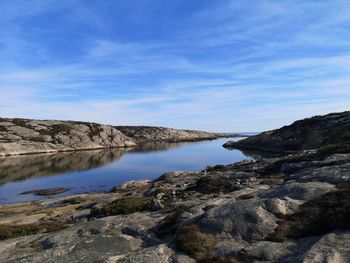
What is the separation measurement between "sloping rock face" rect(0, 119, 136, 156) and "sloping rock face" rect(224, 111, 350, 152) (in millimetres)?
67730

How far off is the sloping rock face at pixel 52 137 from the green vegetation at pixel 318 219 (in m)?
123

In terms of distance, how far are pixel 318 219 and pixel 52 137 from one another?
14946cm

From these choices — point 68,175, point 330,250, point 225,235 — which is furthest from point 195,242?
point 68,175

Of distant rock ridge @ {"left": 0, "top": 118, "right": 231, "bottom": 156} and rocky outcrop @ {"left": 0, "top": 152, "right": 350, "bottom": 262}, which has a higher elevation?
distant rock ridge @ {"left": 0, "top": 118, "right": 231, "bottom": 156}

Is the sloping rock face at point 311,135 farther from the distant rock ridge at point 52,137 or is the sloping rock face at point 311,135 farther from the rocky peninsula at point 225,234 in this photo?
the rocky peninsula at point 225,234

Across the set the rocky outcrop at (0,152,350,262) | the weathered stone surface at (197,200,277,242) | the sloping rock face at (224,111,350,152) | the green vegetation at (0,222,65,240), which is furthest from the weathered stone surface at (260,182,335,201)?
the sloping rock face at (224,111,350,152)

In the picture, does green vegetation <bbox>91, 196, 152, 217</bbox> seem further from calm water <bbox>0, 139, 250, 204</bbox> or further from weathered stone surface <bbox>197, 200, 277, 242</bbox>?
calm water <bbox>0, 139, 250, 204</bbox>

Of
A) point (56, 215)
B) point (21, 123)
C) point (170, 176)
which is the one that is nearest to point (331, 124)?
point (170, 176)

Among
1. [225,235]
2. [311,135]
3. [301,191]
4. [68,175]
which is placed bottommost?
[68,175]

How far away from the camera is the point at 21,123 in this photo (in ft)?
528

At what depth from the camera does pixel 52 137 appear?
6107 inches

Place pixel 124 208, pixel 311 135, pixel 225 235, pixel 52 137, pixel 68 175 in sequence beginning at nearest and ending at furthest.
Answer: pixel 225 235 < pixel 124 208 < pixel 68 175 < pixel 311 135 < pixel 52 137

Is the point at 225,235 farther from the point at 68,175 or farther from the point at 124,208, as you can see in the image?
the point at 68,175

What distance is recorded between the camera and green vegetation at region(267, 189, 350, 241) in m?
15.8
